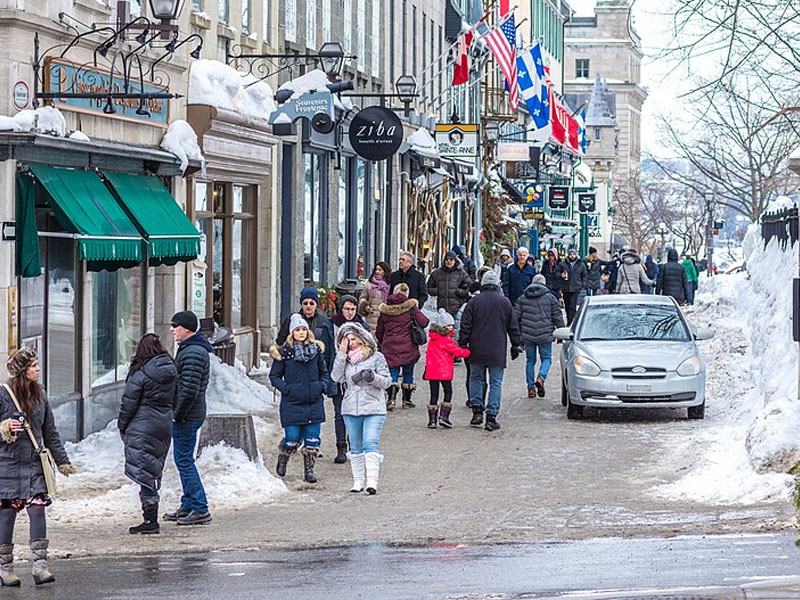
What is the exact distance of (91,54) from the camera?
56.0 feet

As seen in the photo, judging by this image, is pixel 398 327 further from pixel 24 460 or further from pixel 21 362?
pixel 24 460

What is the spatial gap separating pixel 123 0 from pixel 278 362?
5.18m

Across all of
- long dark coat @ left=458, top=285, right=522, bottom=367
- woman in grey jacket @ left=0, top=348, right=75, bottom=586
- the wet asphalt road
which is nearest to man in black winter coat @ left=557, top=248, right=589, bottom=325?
long dark coat @ left=458, top=285, right=522, bottom=367

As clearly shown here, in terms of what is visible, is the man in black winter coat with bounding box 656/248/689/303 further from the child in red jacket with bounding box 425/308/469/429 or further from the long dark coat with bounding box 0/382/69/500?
the long dark coat with bounding box 0/382/69/500

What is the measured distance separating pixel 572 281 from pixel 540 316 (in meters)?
13.4

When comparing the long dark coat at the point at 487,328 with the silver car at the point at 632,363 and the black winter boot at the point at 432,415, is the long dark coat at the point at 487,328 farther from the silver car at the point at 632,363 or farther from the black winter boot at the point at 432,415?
the silver car at the point at 632,363

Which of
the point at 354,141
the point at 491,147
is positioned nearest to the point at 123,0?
the point at 354,141

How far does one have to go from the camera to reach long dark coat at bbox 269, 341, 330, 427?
14.6 metres

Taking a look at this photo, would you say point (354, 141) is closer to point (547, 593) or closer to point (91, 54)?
point (91, 54)

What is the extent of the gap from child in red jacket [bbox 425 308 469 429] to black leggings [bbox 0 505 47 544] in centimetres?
845

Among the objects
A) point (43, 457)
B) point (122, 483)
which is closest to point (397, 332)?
Answer: point (122, 483)

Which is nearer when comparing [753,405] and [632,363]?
[753,405]

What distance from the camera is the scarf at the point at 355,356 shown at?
14.5 m

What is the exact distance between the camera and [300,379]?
1468 cm
